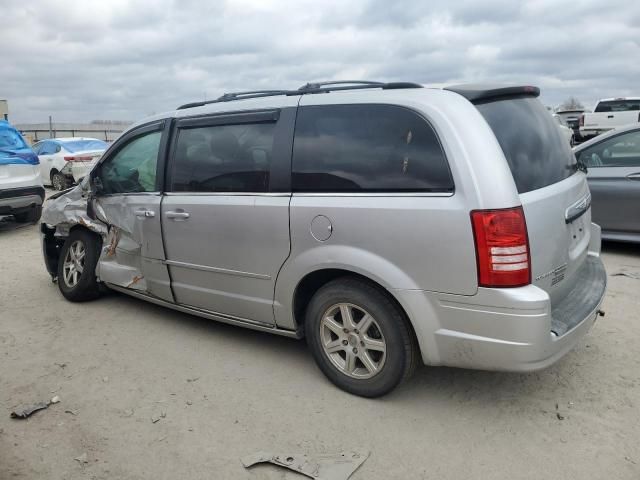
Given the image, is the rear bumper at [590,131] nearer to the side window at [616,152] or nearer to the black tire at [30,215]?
the side window at [616,152]

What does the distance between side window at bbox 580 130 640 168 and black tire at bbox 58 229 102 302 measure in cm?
564

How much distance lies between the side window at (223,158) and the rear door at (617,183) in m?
4.53

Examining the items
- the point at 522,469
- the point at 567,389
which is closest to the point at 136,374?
the point at 522,469

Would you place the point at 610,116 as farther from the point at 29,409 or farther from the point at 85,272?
the point at 29,409

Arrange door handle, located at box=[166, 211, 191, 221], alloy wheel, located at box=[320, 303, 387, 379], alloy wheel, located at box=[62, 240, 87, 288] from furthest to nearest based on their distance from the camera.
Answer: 1. alloy wheel, located at box=[62, 240, 87, 288]
2. door handle, located at box=[166, 211, 191, 221]
3. alloy wheel, located at box=[320, 303, 387, 379]

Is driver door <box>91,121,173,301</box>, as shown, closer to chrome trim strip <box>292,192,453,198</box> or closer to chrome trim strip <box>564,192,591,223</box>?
chrome trim strip <box>292,192,453,198</box>

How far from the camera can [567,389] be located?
345 cm

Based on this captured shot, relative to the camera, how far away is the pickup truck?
781 inches

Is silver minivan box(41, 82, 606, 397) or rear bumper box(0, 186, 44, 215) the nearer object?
silver minivan box(41, 82, 606, 397)

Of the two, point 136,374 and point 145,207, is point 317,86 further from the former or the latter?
point 136,374

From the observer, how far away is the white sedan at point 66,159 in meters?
13.9

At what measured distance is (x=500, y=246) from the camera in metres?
2.78

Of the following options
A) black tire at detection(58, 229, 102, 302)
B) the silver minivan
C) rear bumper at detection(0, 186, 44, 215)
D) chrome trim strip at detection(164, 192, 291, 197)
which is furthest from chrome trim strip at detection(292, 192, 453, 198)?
rear bumper at detection(0, 186, 44, 215)

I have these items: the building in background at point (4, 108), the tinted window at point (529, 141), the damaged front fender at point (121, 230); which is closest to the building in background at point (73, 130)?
the building in background at point (4, 108)
